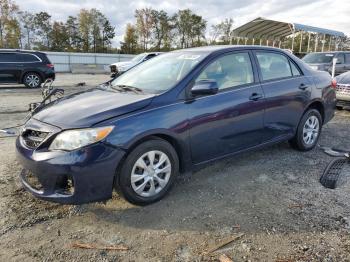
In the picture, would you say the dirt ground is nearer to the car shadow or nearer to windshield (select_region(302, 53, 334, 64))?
the car shadow

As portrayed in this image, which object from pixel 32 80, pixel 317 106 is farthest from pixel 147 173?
pixel 32 80

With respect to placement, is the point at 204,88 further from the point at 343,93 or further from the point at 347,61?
the point at 347,61

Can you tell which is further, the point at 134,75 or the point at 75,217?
the point at 134,75

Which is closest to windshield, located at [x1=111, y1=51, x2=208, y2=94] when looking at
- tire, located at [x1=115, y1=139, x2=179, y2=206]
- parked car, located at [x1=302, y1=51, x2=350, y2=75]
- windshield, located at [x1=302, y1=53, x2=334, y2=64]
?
tire, located at [x1=115, y1=139, x2=179, y2=206]

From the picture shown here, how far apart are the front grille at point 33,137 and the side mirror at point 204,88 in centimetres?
155

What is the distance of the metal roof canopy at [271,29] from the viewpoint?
2127 cm

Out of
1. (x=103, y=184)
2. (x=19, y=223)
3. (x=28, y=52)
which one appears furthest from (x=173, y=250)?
(x=28, y=52)

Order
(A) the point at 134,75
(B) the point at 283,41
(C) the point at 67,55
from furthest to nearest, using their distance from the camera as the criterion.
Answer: (C) the point at 67,55
(B) the point at 283,41
(A) the point at 134,75

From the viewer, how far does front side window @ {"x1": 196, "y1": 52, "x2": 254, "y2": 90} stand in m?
3.84

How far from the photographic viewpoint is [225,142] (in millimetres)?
3869

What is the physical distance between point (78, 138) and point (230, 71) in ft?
6.75

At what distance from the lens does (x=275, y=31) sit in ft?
81.5

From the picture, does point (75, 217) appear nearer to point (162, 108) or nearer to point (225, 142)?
point (162, 108)

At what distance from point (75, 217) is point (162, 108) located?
1.36 m
